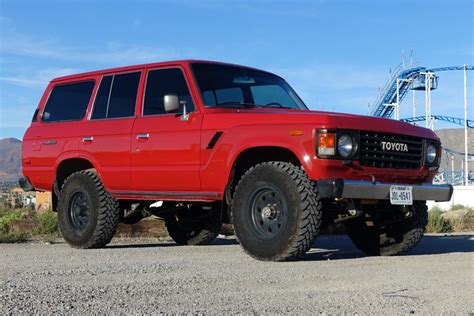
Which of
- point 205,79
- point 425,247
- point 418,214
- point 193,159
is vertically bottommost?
point 425,247

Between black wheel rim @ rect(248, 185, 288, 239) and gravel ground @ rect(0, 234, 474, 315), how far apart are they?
1.11 feet

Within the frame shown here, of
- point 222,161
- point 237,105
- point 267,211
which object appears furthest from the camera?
point 237,105

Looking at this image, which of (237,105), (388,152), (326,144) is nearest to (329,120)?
(326,144)

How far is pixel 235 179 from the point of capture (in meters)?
7.27

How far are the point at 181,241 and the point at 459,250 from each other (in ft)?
12.3

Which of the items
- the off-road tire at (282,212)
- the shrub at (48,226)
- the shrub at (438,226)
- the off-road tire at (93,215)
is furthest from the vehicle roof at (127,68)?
the shrub at (438,226)

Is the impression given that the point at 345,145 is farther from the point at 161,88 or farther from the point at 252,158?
the point at 161,88

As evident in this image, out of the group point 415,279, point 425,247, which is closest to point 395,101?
point 425,247

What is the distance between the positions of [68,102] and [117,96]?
3.30ft

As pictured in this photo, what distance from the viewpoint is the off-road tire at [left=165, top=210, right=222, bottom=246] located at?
9.42 meters

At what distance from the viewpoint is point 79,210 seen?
8789 millimetres

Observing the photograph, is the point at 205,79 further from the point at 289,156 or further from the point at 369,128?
the point at 369,128

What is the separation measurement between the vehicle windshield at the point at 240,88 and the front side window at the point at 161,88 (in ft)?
0.71

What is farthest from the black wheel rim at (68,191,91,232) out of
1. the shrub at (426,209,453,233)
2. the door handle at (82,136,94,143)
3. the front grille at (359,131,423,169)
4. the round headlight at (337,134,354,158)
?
the shrub at (426,209,453,233)
